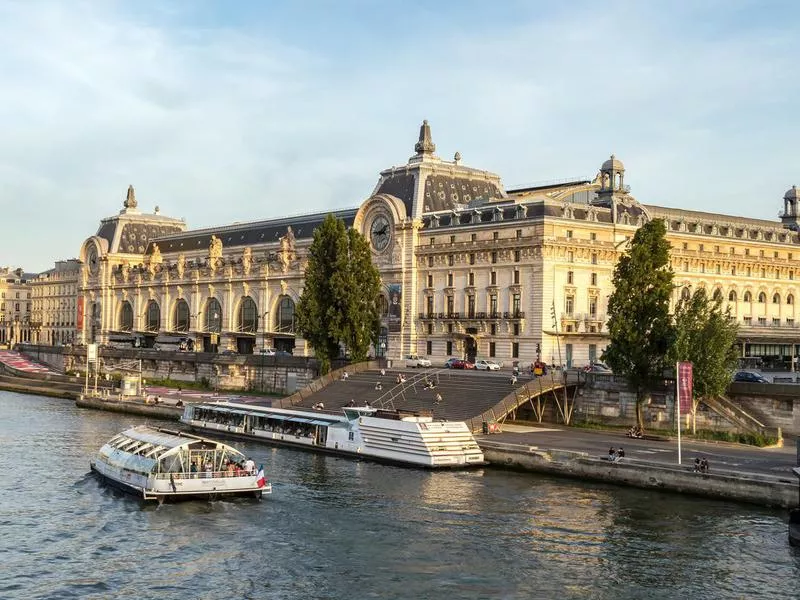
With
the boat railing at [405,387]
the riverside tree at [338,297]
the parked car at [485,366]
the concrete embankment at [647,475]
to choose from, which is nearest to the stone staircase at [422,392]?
the boat railing at [405,387]

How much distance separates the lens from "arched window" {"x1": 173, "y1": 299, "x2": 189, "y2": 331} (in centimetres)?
17100

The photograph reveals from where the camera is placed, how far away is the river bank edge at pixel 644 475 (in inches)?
2251

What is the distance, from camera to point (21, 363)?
180 m

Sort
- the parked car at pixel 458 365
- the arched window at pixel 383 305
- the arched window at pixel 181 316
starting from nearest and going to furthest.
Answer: the parked car at pixel 458 365 → the arched window at pixel 383 305 → the arched window at pixel 181 316

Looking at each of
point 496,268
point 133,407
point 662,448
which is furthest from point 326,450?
point 496,268

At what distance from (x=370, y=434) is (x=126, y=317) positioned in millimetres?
125365

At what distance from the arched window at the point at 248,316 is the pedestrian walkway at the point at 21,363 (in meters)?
35.4

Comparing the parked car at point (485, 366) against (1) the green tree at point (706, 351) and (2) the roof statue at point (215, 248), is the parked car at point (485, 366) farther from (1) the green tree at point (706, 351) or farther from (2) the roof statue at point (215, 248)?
(2) the roof statue at point (215, 248)

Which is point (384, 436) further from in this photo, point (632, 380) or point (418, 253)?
point (418, 253)

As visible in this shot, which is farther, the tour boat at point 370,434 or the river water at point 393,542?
the tour boat at point 370,434

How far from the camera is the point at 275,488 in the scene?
62.7 metres

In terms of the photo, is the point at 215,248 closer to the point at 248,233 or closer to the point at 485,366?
the point at 248,233

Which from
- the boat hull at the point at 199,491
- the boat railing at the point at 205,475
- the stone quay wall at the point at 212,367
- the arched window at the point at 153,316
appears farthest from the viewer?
the arched window at the point at 153,316

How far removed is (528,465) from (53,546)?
32610mm
